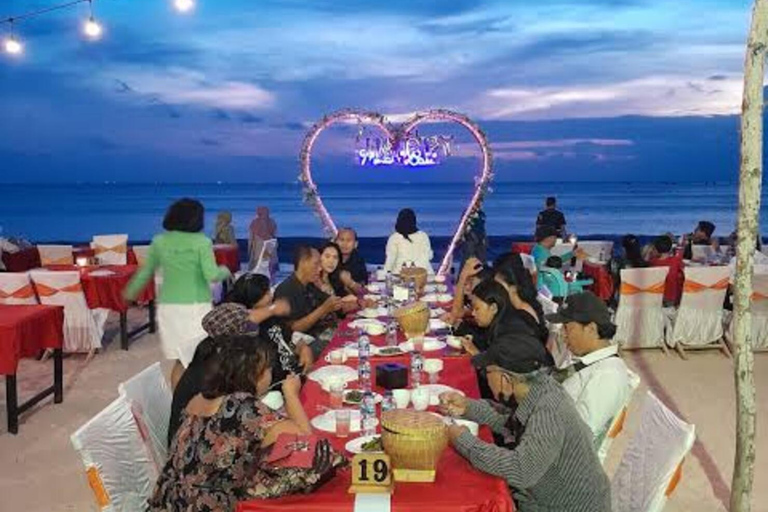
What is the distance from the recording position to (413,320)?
4.86 metres

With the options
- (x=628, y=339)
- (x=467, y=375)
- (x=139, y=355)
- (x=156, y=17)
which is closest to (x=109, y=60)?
(x=156, y=17)

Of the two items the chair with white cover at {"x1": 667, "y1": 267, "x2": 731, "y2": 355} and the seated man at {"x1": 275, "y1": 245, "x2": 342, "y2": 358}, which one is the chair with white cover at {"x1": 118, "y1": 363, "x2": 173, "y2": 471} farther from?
the chair with white cover at {"x1": 667, "y1": 267, "x2": 731, "y2": 355}

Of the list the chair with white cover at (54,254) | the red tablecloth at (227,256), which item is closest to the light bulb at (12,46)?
the chair with white cover at (54,254)

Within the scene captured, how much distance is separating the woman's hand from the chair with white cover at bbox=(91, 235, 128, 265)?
756 centimetres

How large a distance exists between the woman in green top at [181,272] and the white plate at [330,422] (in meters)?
2.08

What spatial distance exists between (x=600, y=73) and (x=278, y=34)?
9.59 m

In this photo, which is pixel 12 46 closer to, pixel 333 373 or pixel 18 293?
pixel 18 293

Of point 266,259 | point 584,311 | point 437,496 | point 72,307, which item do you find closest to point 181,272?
point 72,307

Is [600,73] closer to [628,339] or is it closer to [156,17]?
[156,17]

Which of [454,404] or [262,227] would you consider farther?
[262,227]

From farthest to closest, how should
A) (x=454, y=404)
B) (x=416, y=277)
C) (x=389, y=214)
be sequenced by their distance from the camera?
(x=389, y=214), (x=416, y=277), (x=454, y=404)

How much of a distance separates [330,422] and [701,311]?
5148 millimetres

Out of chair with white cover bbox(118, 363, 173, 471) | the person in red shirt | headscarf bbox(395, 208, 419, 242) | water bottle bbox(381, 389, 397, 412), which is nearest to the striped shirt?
water bottle bbox(381, 389, 397, 412)

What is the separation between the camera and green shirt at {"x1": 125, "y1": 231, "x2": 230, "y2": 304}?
5.28 meters
